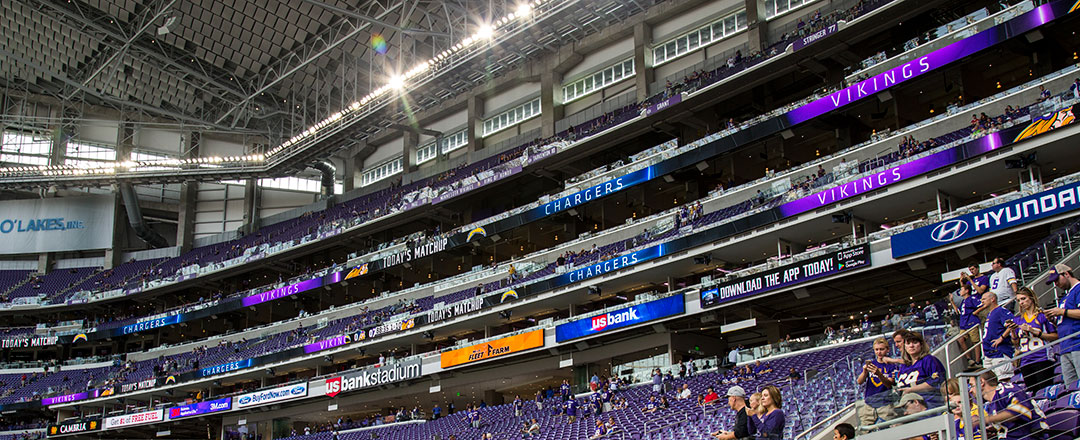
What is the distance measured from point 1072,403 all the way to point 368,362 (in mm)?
41323

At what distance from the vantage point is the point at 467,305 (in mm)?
37969

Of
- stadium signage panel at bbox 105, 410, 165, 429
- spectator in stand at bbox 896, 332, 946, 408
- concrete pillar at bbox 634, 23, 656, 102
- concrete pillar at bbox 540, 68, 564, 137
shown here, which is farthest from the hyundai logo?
stadium signage panel at bbox 105, 410, 165, 429

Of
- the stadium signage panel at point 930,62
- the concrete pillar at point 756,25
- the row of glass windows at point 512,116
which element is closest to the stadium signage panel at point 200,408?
the row of glass windows at point 512,116

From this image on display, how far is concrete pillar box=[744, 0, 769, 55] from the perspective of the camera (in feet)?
115

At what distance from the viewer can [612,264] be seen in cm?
3281

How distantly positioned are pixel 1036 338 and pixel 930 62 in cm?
2100

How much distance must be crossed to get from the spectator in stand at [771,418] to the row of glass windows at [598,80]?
3370cm

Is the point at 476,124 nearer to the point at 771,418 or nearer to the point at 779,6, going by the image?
the point at 779,6

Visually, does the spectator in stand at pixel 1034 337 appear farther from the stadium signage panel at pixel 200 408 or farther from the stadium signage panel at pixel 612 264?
the stadium signage panel at pixel 200 408

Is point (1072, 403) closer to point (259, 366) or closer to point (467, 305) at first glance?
point (467, 305)

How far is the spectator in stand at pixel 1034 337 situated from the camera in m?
8.05

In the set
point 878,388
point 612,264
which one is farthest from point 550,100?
point 878,388

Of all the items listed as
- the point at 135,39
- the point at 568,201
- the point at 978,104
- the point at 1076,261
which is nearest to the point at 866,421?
the point at 1076,261

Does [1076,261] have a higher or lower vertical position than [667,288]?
lower
